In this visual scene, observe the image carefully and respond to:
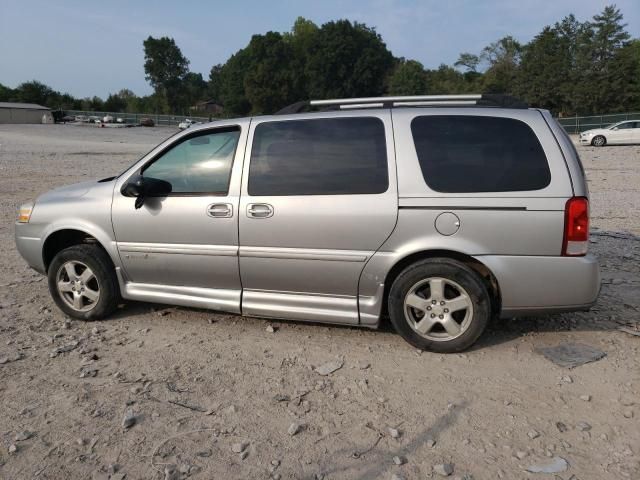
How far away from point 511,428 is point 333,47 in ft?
320

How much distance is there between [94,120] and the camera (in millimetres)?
73562

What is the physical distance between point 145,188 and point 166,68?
110 metres

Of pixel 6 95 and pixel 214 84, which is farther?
pixel 214 84

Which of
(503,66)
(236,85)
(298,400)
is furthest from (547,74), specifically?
(298,400)

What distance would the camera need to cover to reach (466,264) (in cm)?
376

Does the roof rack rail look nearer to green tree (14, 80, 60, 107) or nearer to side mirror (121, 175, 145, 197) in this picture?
side mirror (121, 175, 145, 197)

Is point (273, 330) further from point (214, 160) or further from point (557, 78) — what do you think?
point (557, 78)

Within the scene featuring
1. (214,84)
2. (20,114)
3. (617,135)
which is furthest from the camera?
(214,84)

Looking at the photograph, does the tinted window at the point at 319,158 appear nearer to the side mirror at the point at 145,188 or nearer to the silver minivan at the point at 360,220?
the silver minivan at the point at 360,220

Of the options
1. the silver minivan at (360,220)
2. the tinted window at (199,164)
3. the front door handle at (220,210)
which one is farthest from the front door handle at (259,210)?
the tinted window at (199,164)

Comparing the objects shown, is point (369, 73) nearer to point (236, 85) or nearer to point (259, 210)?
point (236, 85)

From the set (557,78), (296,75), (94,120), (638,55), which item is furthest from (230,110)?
(638,55)

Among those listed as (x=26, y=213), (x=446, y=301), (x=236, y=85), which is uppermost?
(x=236, y=85)

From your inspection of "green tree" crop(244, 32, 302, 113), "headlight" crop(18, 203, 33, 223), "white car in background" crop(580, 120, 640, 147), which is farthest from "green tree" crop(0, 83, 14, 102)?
"headlight" crop(18, 203, 33, 223)
